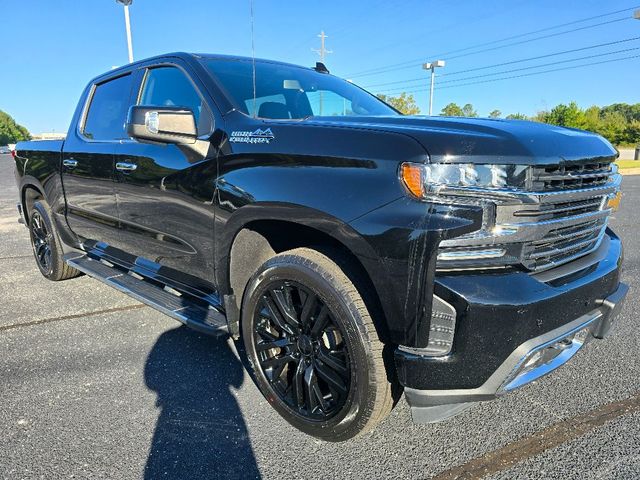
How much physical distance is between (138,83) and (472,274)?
288 centimetres

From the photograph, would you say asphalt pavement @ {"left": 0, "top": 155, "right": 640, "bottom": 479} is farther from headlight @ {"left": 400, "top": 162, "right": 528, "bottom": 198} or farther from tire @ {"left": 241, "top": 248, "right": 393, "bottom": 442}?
headlight @ {"left": 400, "top": 162, "right": 528, "bottom": 198}

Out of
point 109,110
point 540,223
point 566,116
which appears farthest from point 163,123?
point 566,116

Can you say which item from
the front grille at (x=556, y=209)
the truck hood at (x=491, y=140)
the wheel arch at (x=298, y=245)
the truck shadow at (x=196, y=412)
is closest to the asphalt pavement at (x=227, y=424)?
the truck shadow at (x=196, y=412)

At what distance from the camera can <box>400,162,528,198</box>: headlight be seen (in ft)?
5.67

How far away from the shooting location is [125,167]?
3236mm

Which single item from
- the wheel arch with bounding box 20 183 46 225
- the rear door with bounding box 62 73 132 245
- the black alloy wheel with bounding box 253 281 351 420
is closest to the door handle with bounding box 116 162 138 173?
the rear door with bounding box 62 73 132 245

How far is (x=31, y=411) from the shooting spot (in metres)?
2.47

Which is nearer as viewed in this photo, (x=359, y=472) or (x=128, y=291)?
(x=359, y=472)

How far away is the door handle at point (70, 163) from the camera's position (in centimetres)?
395

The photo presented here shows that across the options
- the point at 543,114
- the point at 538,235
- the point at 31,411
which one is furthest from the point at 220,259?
the point at 543,114

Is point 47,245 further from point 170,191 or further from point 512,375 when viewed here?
point 512,375

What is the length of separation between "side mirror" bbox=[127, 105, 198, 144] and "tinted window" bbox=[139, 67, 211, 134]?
10 centimetres

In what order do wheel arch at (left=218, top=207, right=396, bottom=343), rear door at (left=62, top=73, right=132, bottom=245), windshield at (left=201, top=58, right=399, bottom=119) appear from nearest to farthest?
wheel arch at (left=218, top=207, right=396, bottom=343)
windshield at (left=201, top=58, right=399, bottom=119)
rear door at (left=62, top=73, right=132, bottom=245)

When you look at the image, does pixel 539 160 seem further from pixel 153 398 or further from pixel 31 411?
pixel 31 411
